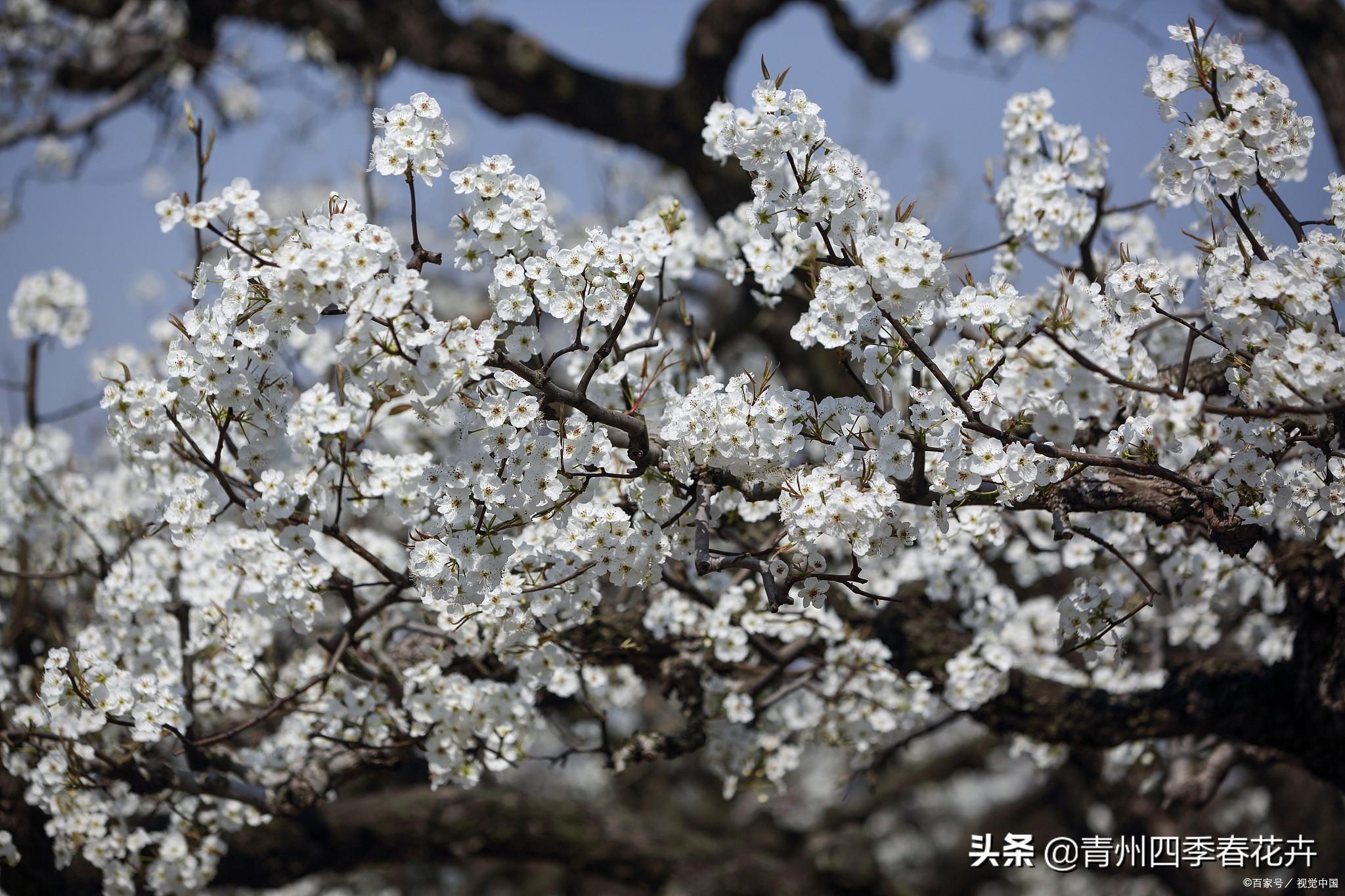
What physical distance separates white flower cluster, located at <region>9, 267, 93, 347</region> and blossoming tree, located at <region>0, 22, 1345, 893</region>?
0.01 m

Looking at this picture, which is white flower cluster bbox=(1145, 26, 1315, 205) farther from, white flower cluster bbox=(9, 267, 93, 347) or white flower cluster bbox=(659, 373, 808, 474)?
white flower cluster bbox=(9, 267, 93, 347)

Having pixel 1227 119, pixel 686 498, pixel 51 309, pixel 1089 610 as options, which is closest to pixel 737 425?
pixel 686 498

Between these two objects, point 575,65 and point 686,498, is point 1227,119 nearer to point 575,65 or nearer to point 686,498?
point 686,498

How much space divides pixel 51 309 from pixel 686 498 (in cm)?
344

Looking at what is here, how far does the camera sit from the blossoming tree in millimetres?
2365

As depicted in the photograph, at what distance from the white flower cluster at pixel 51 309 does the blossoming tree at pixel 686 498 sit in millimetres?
13

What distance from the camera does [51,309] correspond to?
452 centimetres

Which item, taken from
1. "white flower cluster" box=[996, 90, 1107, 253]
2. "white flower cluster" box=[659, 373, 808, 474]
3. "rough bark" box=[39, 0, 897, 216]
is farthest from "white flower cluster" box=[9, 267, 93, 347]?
"white flower cluster" box=[996, 90, 1107, 253]

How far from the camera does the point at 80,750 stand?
317cm

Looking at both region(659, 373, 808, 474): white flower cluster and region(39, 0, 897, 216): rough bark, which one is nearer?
region(659, 373, 808, 474): white flower cluster

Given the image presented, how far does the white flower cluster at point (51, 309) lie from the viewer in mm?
4473

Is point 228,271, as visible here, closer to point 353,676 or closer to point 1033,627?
point 353,676

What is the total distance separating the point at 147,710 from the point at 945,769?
6.97 meters

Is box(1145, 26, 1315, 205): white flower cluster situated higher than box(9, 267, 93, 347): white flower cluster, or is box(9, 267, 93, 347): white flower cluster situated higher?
box(9, 267, 93, 347): white flower cluster
